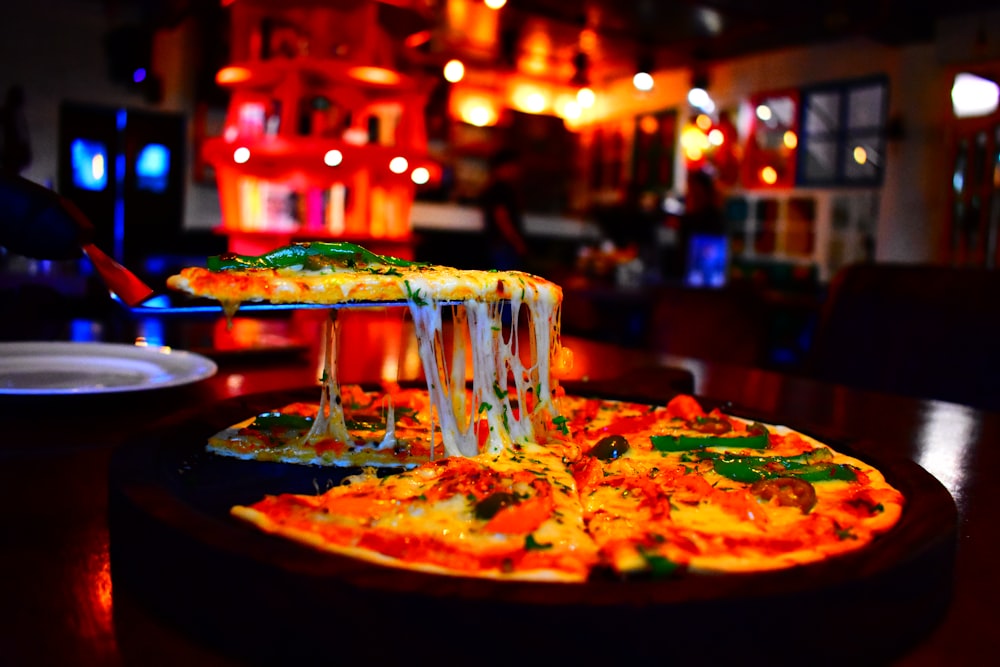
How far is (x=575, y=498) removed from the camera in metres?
1.13

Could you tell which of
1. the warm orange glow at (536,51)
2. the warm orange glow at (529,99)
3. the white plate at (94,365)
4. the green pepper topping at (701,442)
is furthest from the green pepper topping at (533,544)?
the warm orange glow at (529,99)

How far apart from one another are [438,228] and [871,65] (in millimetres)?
6217

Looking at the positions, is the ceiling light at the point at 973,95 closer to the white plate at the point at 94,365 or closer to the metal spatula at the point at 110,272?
the white plate at the point at 94,365

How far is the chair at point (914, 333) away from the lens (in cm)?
283

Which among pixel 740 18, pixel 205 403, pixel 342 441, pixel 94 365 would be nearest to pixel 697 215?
pixel 740 18

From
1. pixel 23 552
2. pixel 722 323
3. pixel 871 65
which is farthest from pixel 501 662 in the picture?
pixel 871 65

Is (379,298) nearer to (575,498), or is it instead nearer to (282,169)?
(575,498)

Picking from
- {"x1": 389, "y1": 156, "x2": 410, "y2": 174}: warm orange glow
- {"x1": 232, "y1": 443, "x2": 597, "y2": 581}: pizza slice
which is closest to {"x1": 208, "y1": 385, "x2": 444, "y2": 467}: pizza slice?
{"x1": 232, "y1": 443, "x2": 597, "y2": 581}: pizza slice

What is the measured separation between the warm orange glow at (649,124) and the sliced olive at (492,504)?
1321cm

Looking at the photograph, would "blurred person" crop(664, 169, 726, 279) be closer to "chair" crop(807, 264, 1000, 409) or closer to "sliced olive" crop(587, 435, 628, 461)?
"chair" crop(807, 264, 1000, 409)

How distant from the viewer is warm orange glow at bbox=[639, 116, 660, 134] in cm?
1356

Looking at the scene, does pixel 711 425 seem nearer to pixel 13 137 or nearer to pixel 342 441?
pixel 342 441

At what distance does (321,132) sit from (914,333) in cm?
392

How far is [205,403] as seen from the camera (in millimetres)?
1571
